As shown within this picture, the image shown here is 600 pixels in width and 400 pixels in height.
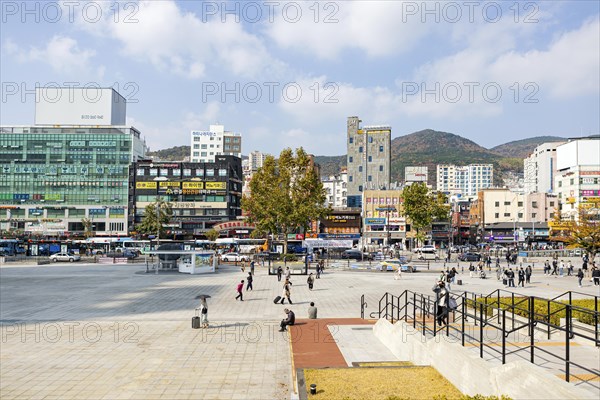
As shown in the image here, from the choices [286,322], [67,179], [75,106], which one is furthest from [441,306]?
[75,106]

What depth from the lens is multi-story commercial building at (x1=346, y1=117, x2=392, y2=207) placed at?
116062mm

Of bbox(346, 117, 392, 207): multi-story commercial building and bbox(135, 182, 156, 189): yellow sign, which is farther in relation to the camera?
bbox(346, 117, 392, 207): multi-story commercial building

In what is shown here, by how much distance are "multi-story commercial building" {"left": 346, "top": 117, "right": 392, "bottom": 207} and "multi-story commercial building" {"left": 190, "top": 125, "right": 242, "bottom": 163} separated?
5344 centimetres

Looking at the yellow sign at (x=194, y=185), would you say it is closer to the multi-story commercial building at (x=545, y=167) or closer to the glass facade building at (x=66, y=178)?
the glass facade building at (x=66, y=178)

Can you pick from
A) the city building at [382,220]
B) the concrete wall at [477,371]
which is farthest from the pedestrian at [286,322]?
the city building at [382,220]

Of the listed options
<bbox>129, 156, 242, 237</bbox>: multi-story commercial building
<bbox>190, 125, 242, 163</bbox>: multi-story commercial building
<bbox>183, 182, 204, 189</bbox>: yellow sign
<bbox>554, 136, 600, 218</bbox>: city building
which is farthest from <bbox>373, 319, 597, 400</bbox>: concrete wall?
<bbox>190, 125, 242, 163</bbox>: multi-story commercial building

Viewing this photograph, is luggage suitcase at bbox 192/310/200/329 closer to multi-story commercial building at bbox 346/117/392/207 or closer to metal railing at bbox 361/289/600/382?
metal railing at bbox 361/289/600/382

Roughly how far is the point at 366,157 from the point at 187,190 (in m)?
44.8

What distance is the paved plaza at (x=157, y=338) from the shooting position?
1308cm

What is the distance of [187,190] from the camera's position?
104000 mm

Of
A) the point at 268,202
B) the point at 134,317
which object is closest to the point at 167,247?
→ the point at 268,202

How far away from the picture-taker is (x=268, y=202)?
60.8m

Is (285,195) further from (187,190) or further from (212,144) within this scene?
(212,144)

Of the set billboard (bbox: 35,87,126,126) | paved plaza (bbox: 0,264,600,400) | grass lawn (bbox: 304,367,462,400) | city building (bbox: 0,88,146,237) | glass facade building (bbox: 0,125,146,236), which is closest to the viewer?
grass lawn (bbox: 304,367,462,400)
